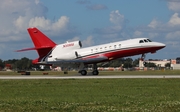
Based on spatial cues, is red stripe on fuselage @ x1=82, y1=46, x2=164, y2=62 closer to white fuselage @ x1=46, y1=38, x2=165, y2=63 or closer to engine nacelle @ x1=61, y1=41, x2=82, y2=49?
white fuselage @ x1=46, y1=38, x2=165, y2=63

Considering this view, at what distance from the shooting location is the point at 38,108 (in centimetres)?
1705

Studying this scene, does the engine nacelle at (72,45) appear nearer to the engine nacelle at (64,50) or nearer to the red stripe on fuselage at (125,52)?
the engine nacelle at (64,50)

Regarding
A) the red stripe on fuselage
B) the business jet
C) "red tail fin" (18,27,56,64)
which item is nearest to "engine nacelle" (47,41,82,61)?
the business jet

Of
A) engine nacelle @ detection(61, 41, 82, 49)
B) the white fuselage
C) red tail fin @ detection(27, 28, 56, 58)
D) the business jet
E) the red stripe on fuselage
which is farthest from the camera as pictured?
red tail fin @ detection(27, 28, 56, 58)

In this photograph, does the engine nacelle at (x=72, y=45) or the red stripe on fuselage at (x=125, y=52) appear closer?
the red stripe on fuselage at (x=125, y=52)

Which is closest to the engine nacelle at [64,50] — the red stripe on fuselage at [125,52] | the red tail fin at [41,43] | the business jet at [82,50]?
the business jet at [82,50]

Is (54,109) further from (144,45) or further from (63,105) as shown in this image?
(144,45)

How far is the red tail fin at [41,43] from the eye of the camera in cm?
5763

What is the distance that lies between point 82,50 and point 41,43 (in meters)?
6.30

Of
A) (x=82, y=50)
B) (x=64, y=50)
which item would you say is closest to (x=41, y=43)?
→ (x=64, y=50)

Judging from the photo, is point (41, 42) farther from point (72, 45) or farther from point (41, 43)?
point (72, 45)

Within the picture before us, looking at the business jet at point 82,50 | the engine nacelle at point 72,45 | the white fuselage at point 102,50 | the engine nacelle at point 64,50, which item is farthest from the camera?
the engine nacelle at point 72,45

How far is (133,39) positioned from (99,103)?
35.8 metres

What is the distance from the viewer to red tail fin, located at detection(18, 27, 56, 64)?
57634mm
